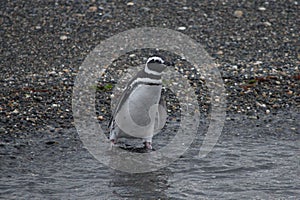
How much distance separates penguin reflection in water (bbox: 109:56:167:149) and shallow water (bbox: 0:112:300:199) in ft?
1.91

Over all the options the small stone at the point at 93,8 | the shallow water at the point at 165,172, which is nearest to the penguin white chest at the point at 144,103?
the shallow water at the point at 165,172

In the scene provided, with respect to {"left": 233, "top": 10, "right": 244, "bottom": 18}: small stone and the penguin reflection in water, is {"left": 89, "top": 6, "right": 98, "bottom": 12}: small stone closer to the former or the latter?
{"left": 233, "top": 10, "right": 244, "bottom": 18}: small stone

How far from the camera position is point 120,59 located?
36.7 ft

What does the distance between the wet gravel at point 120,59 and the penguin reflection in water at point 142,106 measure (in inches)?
37.9

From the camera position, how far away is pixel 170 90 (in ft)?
33.0

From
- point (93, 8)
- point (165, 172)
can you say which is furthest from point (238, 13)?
point (165, 172)

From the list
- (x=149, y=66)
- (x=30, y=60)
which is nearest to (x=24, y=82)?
(x=30, y=60)

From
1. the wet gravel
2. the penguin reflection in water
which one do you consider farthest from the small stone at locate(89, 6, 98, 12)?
the penguin reflection in water

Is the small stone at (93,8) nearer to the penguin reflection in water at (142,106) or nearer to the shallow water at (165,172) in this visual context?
the shallow water at (165,172)

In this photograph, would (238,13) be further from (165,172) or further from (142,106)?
(165,172)

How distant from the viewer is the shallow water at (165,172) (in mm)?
6867

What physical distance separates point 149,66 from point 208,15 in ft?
19.0

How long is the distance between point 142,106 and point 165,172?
0.93 m

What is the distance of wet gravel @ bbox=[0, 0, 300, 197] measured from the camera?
8.80 meters
